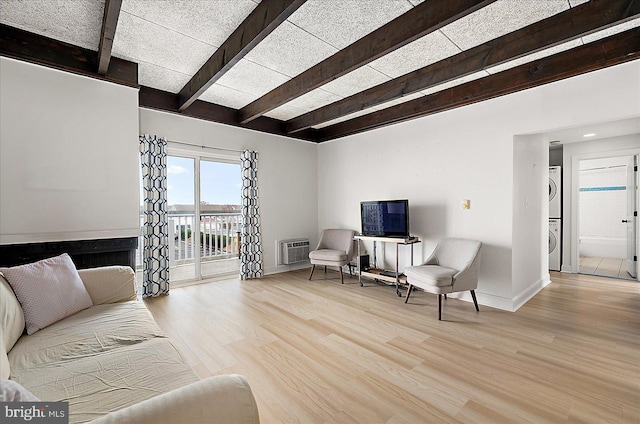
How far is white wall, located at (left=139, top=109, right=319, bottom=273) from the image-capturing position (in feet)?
13.7

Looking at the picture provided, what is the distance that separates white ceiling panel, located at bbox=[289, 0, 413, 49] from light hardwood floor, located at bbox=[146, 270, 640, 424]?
105 inches

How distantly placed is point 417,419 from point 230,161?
13.9ft

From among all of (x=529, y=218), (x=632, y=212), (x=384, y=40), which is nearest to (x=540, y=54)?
(x=384, y=40)

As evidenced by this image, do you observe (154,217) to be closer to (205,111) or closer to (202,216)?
(202,216)

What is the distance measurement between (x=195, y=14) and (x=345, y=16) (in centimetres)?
116

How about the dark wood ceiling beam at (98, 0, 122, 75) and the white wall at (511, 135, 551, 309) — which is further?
the white wall at (511, 135, 551, 309)

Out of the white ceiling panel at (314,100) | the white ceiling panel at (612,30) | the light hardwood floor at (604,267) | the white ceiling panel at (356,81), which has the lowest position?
the light hardwood floor at (604,267)

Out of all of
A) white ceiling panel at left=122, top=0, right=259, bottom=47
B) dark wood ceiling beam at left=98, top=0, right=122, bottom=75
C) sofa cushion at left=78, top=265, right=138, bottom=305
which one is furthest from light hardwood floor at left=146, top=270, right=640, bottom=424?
white ceiling panel at left=122, top=0, right=259, bottom=47

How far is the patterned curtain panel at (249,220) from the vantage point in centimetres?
466

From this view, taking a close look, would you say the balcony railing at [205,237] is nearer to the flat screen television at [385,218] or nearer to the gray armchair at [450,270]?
the flat screen television at [385,218]

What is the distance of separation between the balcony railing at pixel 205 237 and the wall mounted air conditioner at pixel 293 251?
0.88m

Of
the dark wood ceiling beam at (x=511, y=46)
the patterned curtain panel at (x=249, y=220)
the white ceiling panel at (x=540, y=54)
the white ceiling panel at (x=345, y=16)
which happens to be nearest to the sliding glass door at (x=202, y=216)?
the patterned curtain panel at (x=249, y=220)

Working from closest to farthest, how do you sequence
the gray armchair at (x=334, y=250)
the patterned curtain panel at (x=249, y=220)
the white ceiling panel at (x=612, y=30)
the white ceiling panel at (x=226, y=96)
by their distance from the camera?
the white ceiling panel at (x=612, y=30)
the white ceiling panel at (x=226, y=96)
the gray armchair at (x=334, y=250)
the patterned curtain panel at (x=249, y=220)

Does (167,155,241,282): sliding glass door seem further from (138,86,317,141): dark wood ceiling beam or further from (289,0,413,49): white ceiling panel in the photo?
(289,0,413,49): white ceiling panel
